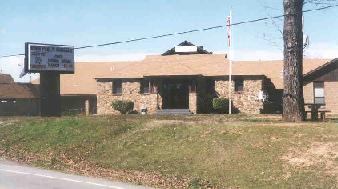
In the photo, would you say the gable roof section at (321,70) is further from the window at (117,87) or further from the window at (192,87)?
the window at (117,87)

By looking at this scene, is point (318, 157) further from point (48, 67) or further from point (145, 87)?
point (145, 87)

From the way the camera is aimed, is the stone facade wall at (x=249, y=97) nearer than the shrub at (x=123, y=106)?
Yes

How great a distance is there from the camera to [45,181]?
57.2ft

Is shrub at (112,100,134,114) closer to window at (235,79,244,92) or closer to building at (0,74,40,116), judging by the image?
window at (235,79,244,92)

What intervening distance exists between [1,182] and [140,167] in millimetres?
5478

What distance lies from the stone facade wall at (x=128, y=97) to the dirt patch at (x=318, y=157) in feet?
94.3

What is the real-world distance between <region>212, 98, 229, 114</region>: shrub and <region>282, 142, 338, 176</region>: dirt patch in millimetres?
26597

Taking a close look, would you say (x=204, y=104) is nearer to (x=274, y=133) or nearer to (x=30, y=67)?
(x=30, y=67)

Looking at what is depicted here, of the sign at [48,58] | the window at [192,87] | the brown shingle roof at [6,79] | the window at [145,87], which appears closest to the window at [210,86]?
the window at [192,87]

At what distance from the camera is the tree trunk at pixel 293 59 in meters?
23.7

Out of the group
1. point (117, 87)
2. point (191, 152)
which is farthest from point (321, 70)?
point (191, 152)

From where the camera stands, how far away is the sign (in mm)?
39625

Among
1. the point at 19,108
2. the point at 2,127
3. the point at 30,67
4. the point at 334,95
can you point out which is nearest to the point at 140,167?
the point at 2,127

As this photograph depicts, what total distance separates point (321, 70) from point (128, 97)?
17669mm
